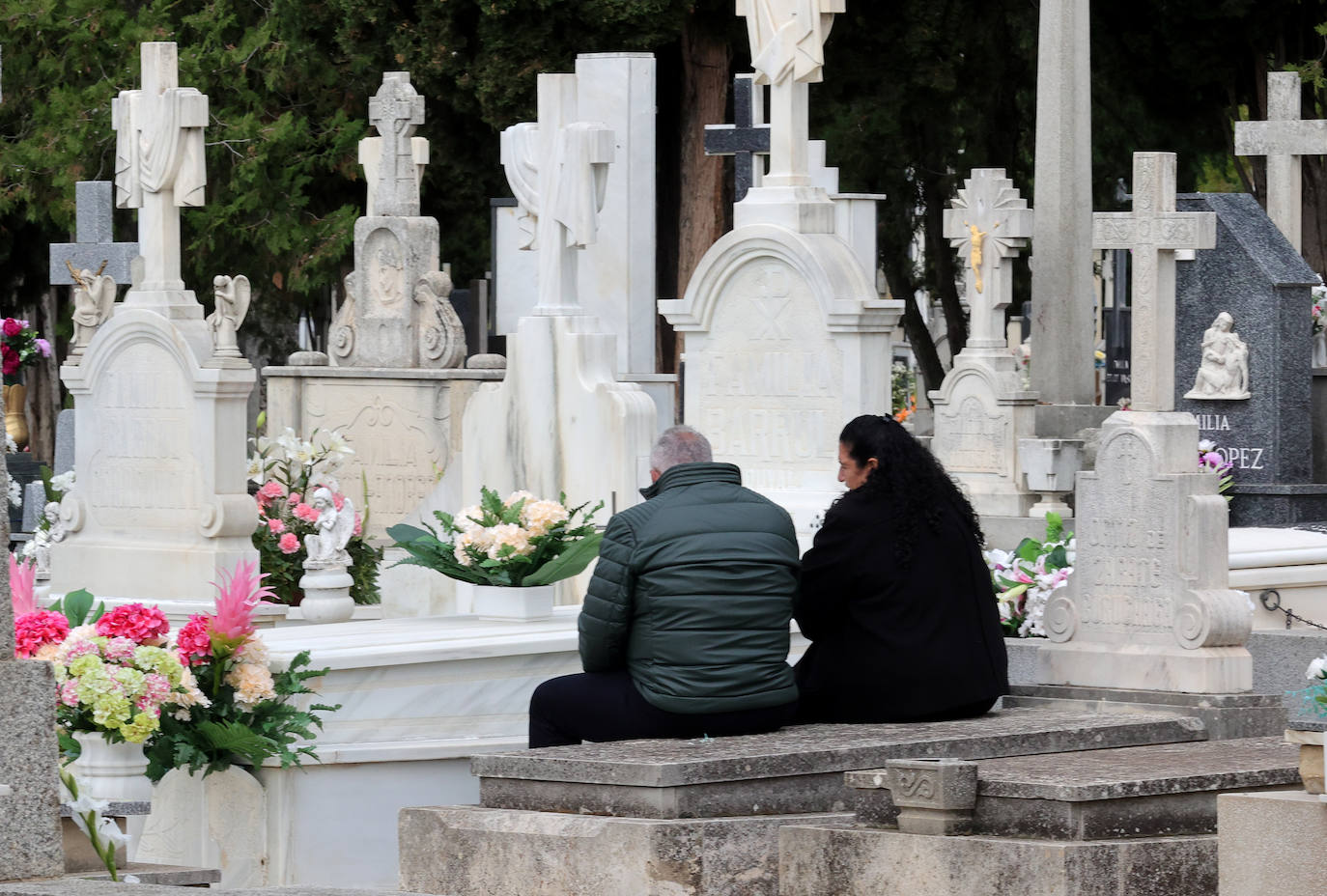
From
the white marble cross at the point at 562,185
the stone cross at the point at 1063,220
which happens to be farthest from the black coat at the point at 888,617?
the stone cross at the point at 1063,220

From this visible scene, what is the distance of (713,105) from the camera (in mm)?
22141

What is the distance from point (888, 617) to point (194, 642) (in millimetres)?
2029

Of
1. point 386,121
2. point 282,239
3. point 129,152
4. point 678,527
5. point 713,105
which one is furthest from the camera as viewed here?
point 282,239

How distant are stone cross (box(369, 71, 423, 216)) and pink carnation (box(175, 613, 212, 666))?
9620 mm

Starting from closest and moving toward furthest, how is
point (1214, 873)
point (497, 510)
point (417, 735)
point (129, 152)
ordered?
point (1214, 873)
point (417, 735)
point (497, 510)
point (129, 152)

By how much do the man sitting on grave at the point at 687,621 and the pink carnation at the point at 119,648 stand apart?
119cm

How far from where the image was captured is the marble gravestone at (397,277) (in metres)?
16.9

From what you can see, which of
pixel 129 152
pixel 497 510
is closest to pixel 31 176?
pixel 129 152

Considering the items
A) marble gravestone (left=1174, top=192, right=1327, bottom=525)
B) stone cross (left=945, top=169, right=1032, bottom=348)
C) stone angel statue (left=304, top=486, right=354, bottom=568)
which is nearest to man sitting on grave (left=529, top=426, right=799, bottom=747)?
stone angel statue (left=304, top=486, right=354, bottom=568)

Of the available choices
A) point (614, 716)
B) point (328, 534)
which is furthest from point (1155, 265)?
point (328, 534)

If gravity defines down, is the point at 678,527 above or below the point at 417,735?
above

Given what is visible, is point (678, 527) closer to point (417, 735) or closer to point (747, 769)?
point (747, 769)

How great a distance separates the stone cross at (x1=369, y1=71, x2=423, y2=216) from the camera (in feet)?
55.1

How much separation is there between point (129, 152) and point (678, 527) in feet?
16.8
